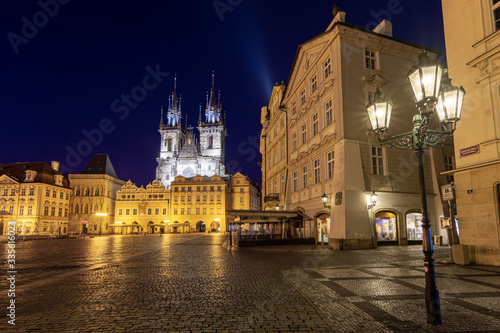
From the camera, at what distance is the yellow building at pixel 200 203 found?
269ft

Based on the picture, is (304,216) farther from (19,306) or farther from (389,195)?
(19,306)

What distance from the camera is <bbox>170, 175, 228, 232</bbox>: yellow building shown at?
82.1 m

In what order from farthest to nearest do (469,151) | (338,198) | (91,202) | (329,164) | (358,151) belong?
(91,202), (329,164), (358,151), (338,198), (469,151)

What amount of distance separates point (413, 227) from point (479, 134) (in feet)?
36.1

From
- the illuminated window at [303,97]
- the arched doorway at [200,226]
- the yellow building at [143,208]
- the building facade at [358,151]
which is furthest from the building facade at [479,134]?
the yellow building at [143,208]

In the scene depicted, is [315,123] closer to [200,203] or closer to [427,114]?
[427,114]

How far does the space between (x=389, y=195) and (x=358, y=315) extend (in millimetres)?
16936

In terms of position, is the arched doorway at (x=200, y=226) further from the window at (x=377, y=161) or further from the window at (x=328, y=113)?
the window at (x=377, y=161)

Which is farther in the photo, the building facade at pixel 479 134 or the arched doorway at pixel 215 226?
the arched doorway at pixel 215 226

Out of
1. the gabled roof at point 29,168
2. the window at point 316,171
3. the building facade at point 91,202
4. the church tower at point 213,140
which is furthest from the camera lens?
the church tower at point 213,140

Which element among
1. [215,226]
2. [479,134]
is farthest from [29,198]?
[479,134]

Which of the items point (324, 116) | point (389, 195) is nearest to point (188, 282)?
point (389, 195)

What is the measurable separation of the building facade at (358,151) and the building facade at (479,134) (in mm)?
7311

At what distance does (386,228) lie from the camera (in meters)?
21.6
